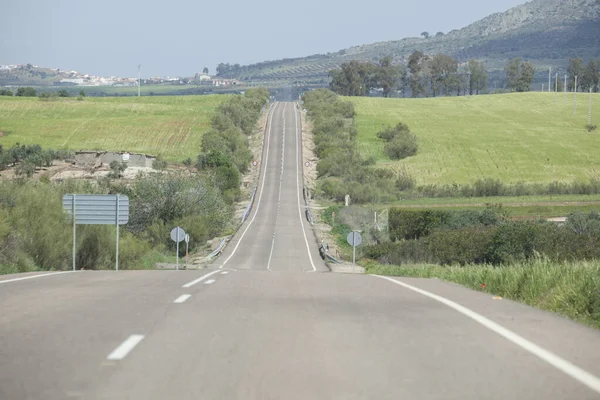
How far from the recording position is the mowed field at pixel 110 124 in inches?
5010

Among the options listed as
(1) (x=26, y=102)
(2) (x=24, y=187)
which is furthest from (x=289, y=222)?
(1) (x=26, y=102)

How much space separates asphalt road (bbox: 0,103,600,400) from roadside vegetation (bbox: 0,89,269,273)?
13233 millimetres

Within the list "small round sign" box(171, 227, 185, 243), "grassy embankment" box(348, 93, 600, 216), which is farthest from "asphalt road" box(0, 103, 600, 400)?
"grassy embankment" box(348, 93, 600, 216)

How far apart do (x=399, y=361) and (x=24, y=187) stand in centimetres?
2704

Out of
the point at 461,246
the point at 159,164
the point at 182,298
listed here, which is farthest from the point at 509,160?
the point at 182,298

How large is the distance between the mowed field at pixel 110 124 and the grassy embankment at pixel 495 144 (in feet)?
94.2

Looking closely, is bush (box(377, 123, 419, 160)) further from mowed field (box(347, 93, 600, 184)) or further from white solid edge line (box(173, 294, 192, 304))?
white solid edge line (box(173, 294, 192, 304))

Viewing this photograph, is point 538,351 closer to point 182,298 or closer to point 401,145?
point 182,298

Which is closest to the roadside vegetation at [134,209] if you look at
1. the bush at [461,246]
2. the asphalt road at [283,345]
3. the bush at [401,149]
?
the asphalt road at [283,345]

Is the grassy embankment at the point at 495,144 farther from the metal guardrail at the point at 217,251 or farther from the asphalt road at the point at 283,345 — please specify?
the asphalt road at the point at 283,345

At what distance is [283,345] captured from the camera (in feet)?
31.7

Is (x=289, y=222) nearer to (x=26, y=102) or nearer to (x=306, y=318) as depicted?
(x=306, y=318)

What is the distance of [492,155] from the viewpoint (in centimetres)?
13338

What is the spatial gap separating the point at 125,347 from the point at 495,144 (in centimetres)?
13766
